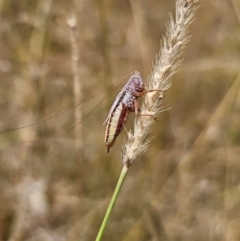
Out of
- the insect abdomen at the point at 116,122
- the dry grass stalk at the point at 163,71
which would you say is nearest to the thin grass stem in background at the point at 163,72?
the dry grass stalk at the point at 163,71

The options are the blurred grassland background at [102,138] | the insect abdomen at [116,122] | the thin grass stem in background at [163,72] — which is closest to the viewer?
the thin grass stem in background at [163,72]

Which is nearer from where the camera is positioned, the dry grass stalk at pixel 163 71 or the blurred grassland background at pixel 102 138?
the dry grass stalk at pixel 163 71

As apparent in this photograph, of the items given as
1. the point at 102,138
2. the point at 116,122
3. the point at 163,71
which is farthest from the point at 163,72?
the point at 102,138

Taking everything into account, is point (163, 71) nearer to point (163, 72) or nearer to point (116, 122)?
point (163, 72)

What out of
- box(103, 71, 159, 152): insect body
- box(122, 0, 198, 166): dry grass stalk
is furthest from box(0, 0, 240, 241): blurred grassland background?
box(122, 0, 198, 166): dry grass stalk

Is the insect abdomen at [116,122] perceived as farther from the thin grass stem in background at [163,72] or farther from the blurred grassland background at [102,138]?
the blurred grassland background at [102,138]

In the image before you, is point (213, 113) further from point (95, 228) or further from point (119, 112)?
point (119, 112)

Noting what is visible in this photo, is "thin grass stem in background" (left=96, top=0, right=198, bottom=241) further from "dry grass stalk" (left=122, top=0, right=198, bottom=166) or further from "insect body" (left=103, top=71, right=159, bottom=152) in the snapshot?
"insect body" (left=103, top=71, right=159, bottom=152)
